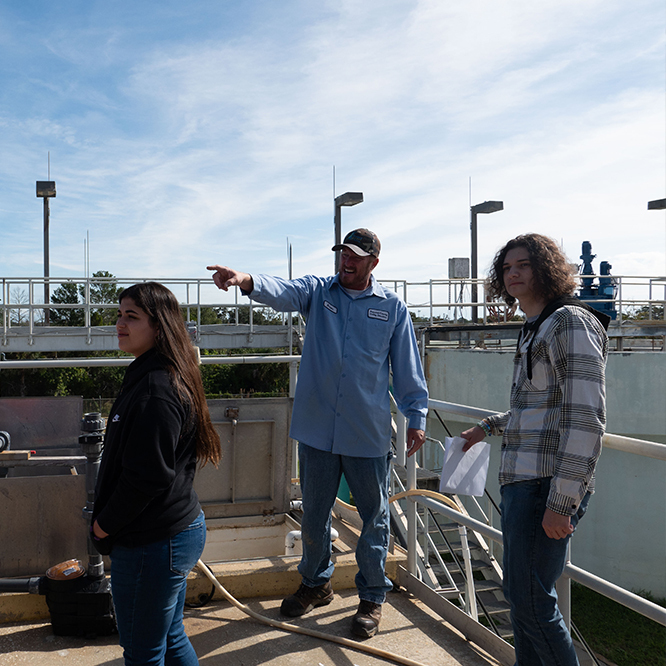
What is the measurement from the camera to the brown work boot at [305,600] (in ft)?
9.95

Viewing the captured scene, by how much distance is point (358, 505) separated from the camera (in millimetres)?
3039

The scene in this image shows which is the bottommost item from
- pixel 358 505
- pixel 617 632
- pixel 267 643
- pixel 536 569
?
pixel 617 632

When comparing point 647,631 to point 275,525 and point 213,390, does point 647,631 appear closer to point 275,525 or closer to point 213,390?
point 275,525

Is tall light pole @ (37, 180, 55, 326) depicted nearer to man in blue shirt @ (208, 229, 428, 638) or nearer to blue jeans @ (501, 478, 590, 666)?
man in blue shirt @ (208, 229, 428, 638)

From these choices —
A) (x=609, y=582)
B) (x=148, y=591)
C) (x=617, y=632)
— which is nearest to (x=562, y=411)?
(x=609, y=582)

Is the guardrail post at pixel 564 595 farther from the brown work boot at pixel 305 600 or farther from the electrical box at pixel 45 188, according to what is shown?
the electrical box at pixel 45 188

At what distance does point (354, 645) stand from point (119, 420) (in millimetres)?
1648

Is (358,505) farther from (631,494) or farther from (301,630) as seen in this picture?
(631,494)

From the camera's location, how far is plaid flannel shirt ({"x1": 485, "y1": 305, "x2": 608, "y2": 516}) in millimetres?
1713

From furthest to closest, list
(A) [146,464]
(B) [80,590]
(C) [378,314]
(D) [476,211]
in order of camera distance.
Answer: (D) [476,211] → (C) [378,314] → (B) [80,590] → (A) [146,464]

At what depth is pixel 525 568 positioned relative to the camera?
184 cm

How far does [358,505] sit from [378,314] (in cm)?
96

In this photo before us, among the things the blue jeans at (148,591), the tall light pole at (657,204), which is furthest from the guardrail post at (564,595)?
the tall light pole at (657,204)

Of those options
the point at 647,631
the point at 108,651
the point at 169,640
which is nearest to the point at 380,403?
the point at 169,640
